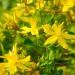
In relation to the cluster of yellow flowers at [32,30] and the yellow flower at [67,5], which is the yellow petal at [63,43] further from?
the yellow flower at [67,5]

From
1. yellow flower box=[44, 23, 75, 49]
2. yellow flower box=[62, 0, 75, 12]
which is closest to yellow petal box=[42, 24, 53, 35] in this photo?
yellow flower box=[44, 23, 75, 49]

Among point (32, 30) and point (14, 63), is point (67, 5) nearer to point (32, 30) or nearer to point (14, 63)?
point (32, 30)

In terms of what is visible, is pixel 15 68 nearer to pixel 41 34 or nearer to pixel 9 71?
pixel 9 71

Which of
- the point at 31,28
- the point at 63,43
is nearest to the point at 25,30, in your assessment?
the point at 31,28

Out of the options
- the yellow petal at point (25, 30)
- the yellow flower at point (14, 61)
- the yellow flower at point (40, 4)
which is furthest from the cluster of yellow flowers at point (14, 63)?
the yellow flower at point (40, 4)

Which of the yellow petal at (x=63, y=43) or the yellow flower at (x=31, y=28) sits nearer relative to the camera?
the yellow petal at (x=63, y=43)

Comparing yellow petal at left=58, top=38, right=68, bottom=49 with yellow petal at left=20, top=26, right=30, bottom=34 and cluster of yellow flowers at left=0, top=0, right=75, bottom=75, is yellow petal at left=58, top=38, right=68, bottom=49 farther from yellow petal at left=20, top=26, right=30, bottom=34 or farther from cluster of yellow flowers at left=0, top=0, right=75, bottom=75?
yellow petal at left=20, top=26, right=30, bottom=34
